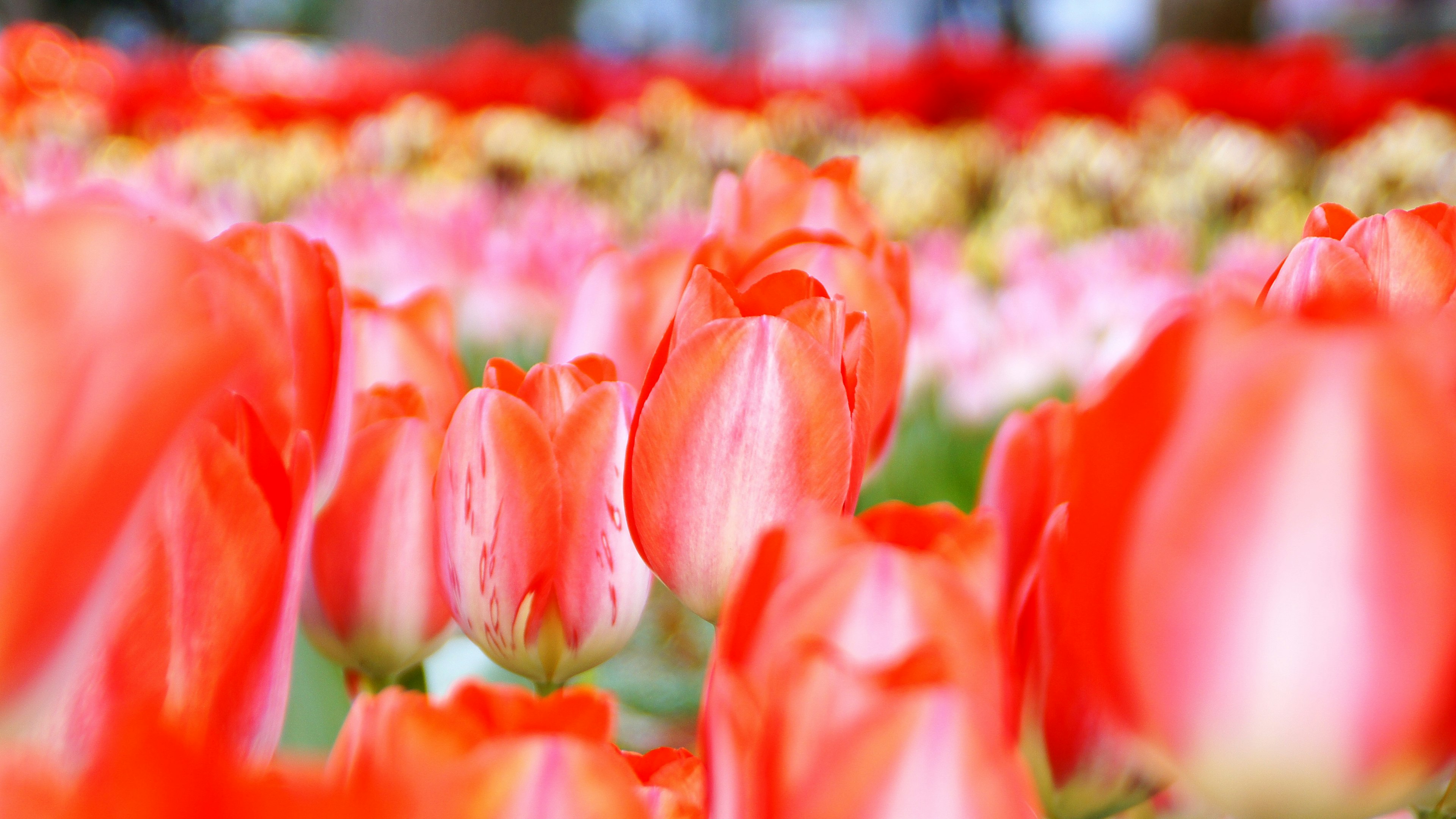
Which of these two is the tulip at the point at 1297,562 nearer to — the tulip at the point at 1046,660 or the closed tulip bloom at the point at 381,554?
the tulip at the point at 1046,660

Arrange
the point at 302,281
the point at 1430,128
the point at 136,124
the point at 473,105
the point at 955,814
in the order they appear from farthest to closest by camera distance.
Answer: the point at 136,124
the point at 473,105
the point at 1430,128
the point at 302,281
the point at 955,814

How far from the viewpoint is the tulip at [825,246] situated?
397 mm

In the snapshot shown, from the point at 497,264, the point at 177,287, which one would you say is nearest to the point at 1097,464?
the point at 177,287

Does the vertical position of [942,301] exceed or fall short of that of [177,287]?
it falls short

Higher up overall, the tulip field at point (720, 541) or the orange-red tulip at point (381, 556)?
the tulip field at point (720, 541)

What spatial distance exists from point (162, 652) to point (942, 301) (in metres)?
1.48

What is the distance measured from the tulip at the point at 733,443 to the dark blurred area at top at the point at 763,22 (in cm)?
501

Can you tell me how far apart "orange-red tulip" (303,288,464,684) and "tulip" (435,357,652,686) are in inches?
0.8

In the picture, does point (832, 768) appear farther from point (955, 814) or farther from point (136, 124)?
point (136, 124)

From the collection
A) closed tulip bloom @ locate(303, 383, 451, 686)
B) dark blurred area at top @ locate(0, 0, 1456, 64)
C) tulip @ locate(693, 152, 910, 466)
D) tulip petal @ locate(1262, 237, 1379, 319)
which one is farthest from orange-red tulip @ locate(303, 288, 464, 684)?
dark blurred area at top @ locate(0, 0, 1456, 64)

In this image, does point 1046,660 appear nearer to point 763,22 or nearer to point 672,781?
point 672,781

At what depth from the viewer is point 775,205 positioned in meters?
0.48

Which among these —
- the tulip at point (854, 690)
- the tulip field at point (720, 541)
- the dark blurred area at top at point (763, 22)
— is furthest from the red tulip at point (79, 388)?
the dark blurred area at top at point (763, 22)

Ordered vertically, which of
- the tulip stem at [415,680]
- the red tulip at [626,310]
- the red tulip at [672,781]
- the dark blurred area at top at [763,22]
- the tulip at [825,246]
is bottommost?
the tulip stem at [415,680]
